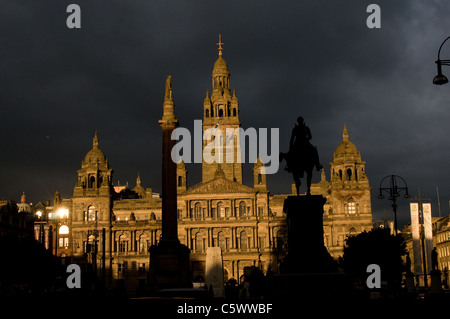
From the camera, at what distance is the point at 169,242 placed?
5559 cm

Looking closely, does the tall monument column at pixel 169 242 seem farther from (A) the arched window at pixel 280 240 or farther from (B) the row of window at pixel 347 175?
(B) the row of window at pixel 347 175

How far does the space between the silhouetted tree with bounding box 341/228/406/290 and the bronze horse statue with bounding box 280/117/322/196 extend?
Answer: 40.4 meters

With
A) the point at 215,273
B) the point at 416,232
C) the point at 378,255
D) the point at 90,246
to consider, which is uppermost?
the point at 90,246

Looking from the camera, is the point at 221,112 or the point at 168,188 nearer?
the point at 168,188

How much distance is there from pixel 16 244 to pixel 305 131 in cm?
4597

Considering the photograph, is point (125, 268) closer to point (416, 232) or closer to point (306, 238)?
point (416, 232)

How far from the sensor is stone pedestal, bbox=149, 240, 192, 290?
53.6 metres

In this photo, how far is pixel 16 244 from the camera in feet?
209

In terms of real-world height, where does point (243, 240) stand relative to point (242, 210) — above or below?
below

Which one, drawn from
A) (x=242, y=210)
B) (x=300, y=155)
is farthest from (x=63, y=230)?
(x=300, y=155)

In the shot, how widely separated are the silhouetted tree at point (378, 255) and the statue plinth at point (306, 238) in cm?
4115

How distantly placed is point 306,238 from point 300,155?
→ 11.8ft
